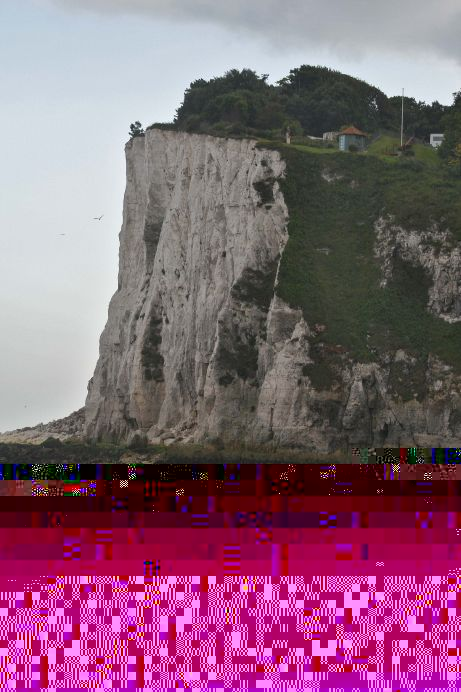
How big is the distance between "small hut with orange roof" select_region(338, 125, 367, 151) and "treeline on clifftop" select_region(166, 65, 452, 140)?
104 inches

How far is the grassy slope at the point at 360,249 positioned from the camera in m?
80.5

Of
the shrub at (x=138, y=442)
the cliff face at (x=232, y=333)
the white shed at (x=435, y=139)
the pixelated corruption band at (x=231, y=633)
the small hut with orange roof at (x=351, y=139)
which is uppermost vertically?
the white shed at (x=435, y=139)

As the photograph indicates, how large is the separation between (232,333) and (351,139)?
2313cm

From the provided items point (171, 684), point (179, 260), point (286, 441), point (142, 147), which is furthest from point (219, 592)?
point (142, 147)

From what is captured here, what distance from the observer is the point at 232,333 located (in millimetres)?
82500

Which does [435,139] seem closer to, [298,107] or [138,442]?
[298,107]

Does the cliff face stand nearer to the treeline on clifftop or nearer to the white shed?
the treeline on clifftop

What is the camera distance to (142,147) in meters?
101

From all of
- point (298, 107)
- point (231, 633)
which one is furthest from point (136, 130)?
point (231, 633)

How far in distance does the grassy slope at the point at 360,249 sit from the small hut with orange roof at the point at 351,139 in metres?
3.76

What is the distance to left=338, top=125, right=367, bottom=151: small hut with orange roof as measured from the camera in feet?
328

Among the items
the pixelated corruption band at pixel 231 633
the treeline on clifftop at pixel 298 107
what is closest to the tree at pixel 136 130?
the treeline on clifftop at pixel 298 107

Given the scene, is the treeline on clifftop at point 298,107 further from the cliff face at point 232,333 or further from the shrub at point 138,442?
the shrub at point 138,442

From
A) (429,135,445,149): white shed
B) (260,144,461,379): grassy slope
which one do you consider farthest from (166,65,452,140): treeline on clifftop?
(260,144,461,379): grassy slope
